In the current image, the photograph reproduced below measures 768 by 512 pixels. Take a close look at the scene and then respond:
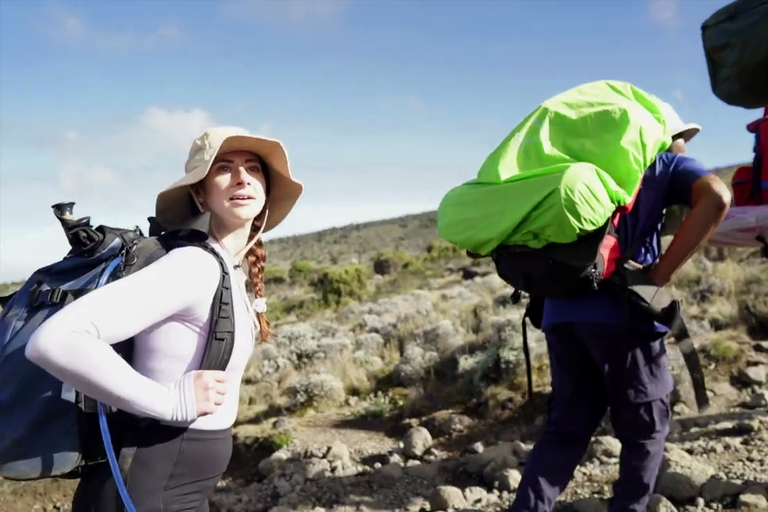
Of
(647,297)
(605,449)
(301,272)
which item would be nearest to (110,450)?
(647,297)

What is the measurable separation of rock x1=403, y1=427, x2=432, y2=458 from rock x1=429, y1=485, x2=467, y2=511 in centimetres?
124

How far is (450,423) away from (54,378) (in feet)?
15.4

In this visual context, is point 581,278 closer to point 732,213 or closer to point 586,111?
point 586,111

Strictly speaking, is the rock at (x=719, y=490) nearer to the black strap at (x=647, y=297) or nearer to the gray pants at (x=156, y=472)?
the black strap at (x=647, y=297)

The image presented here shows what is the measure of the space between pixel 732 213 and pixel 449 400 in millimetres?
4226

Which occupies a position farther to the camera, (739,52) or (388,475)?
(388,475)

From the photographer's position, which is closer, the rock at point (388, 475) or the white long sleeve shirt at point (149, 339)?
the white long sleeve shirt at point (149, 339)

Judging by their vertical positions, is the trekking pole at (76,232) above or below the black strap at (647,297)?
above

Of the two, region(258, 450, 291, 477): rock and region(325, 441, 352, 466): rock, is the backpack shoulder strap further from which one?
region(258, 450, 291, 477): rock

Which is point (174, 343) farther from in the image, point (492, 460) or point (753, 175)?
point (492, 460)

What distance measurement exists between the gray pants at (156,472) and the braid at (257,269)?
555 millimetres


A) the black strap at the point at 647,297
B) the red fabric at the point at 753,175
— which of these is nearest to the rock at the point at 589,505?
the black strap at the point at 647,297

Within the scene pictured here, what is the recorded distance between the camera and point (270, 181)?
2.44 meters

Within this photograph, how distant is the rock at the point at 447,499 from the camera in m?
3.96
